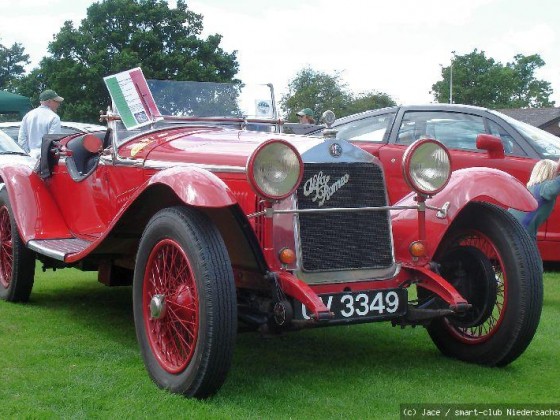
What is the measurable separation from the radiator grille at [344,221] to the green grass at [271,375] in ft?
2.10

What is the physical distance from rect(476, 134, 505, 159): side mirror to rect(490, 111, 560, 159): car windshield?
0.30 metres

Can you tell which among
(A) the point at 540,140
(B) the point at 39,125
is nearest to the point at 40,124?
(B) the point at 39,125

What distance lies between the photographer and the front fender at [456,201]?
4242 millimetres

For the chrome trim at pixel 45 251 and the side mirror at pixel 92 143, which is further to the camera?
the side mirror at pixel 92 143

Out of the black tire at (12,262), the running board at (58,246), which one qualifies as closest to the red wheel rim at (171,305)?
the running board at (58,246)

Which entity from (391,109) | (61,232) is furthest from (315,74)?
(61,232)

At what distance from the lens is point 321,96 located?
40031 millimetres

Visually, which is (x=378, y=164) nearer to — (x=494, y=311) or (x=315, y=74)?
(x=494, y=311)

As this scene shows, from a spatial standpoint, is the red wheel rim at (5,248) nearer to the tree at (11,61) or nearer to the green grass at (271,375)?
the green grass at (271,375)

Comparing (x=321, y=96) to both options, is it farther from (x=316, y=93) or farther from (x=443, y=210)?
(x=443, y=210)

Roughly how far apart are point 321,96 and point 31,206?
35.0m

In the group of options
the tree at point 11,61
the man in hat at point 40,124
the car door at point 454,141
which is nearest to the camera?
the car door at point 454,141

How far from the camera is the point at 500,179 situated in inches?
172

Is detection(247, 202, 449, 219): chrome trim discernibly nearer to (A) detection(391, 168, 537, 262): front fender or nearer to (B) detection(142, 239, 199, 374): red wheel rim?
(A) detection(391, 168, 537, 262): front fender
